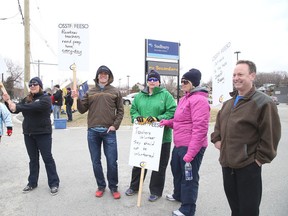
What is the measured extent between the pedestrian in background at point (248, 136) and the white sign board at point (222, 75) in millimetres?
2840

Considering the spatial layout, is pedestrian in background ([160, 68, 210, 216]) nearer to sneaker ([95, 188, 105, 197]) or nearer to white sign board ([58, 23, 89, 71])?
sneaker ([95, 188, 105, 197])

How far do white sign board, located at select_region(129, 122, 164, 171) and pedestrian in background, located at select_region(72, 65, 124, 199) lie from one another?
14.4 inches

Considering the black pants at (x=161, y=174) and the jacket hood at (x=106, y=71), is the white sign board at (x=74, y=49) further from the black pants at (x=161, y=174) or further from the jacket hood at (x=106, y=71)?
the black pants at (x=161, y=174)

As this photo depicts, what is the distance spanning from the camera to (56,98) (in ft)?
40.9

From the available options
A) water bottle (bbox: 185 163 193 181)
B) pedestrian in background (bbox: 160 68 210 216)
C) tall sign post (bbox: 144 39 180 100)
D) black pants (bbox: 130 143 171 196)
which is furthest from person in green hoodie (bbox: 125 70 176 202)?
tall sign post (bbox: 144 39 180 100)

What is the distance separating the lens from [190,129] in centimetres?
324

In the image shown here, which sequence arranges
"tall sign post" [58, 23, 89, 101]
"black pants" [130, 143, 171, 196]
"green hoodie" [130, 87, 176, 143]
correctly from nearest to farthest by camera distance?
"green hoodie" [130, 87, 176, 143] → "black pants" [130, 143, 171, 196] → "tall sign post" [58, 23, 89, 101]

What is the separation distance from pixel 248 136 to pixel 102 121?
7.37 ft

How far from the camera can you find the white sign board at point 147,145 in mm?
3705

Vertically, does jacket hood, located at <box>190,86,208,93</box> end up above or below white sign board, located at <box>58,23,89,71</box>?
below

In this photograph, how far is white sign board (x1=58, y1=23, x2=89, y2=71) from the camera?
615 centimetres

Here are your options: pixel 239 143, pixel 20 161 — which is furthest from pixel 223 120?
pixel 20 161

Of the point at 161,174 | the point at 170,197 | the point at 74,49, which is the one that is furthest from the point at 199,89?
the point at 74,49

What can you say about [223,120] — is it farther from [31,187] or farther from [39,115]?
[31,187]
